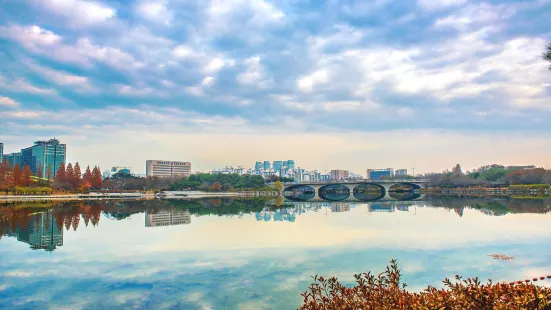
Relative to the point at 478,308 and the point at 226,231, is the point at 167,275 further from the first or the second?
the point at 226,231

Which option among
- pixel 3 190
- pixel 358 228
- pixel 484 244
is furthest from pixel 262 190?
pixel 484 244

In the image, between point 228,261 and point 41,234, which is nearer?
point 228,261

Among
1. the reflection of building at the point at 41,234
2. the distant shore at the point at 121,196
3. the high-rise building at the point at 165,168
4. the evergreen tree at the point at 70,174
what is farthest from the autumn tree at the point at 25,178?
the high-rise building at the point at 165,168

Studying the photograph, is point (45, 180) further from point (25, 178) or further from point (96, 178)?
point (25, 178)

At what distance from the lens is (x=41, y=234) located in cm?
1898

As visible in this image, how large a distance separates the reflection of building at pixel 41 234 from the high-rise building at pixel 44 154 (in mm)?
121724

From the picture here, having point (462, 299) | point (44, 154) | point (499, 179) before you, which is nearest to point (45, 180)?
point (44, 154)

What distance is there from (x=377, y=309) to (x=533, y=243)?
46.2ft

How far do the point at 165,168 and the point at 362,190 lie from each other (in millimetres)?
83265

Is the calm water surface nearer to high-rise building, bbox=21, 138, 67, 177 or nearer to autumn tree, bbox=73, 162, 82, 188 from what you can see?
autumn tree, bbox=73, 162, 82, 188

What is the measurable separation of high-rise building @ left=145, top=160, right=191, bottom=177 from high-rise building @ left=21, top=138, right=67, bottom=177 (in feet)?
102

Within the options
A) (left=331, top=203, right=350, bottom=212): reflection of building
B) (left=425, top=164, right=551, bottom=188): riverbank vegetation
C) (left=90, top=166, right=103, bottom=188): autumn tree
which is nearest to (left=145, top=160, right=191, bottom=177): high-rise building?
(left=90, top=166, right=103, bottom=188): autumn tree

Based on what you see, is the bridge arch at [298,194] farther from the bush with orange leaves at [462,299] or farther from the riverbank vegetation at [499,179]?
the bush with orange leaves at [462,299]

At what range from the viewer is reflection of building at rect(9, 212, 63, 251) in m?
16.1
